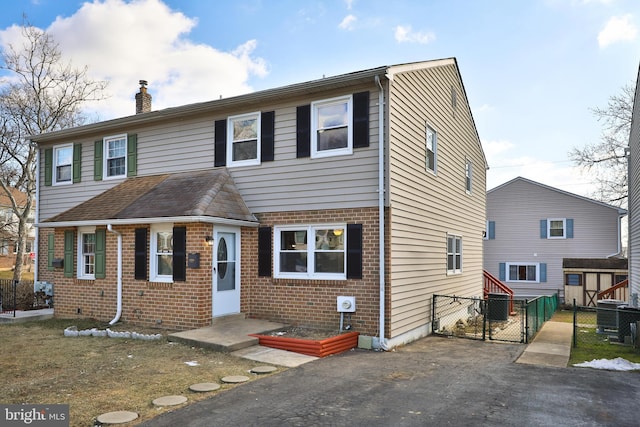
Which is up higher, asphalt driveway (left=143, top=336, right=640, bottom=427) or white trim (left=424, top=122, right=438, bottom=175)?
white trim (left=424, top=122, right=438, bottom=175)

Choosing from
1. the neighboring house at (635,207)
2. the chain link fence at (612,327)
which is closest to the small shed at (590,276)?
the neighboring house at (635,207)

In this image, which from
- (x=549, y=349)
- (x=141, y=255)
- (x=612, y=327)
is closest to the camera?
(x=549, y=349)

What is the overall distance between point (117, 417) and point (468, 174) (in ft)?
48.7

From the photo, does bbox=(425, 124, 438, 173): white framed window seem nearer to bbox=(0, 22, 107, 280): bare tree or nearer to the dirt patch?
the dirt patch

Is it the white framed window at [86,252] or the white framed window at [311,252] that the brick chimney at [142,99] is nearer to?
the white framed window at [86,252]

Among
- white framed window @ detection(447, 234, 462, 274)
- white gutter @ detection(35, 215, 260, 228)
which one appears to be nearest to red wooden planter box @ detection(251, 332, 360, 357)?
white gutter @ detection(35, 215, 260, 228)

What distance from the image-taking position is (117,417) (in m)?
5.43

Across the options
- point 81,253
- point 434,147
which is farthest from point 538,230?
point 81,253

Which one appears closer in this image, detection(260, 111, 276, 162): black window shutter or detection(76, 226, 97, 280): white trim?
detection(260, 111, 276, 162): black window shutter

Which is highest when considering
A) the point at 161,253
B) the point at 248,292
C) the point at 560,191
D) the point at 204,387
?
the point at 560,191

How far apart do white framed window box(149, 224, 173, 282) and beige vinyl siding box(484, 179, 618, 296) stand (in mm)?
22256

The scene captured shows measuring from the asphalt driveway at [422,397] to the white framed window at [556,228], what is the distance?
20481 mm

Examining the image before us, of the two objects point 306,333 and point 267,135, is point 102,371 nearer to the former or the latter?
point 306,333

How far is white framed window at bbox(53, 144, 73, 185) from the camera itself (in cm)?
1561
